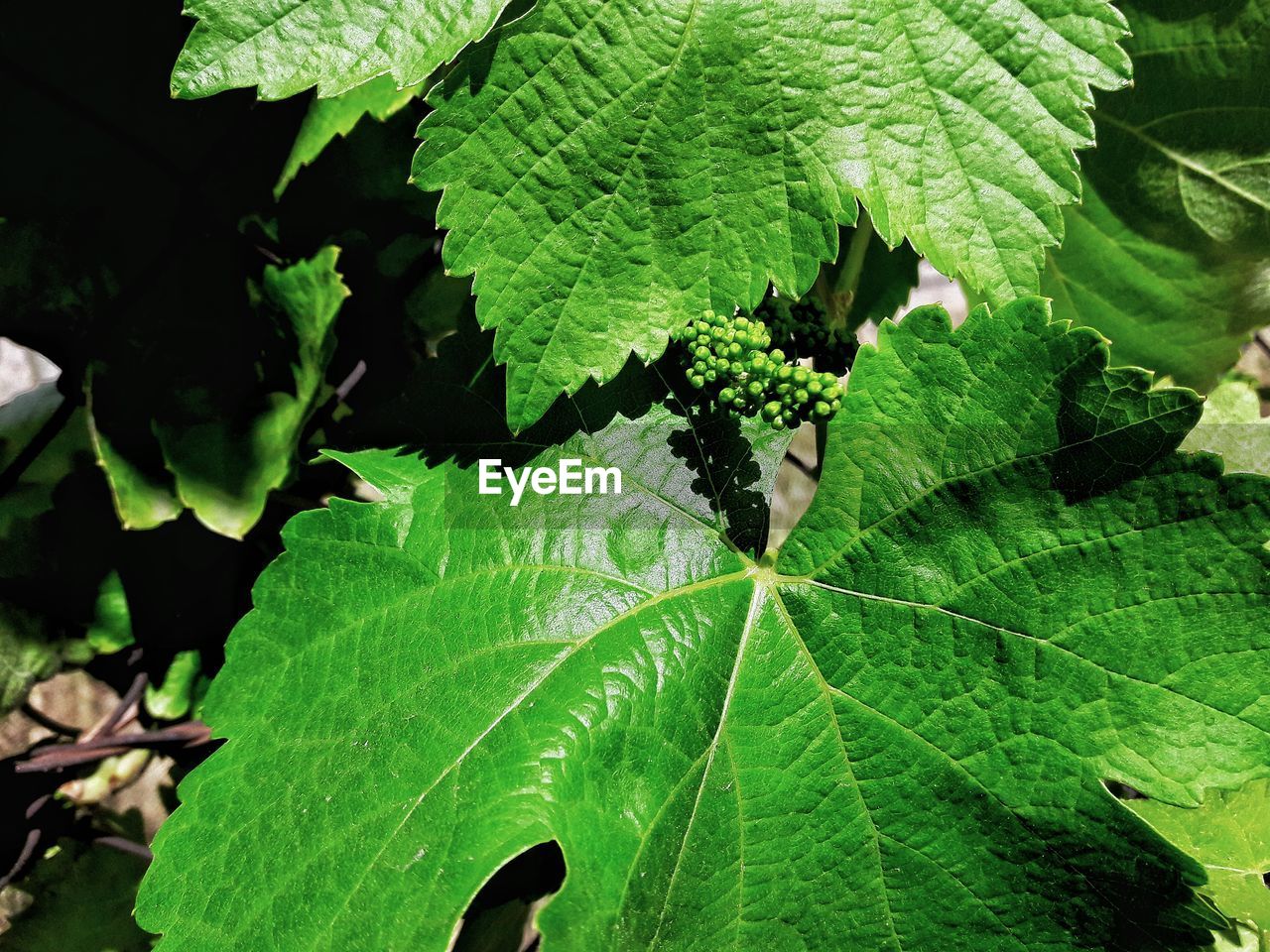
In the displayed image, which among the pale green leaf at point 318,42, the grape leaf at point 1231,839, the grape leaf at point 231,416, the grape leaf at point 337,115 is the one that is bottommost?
the grape leaf at point 1231,839

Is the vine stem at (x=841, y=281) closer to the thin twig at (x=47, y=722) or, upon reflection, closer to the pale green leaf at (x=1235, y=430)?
the pale green leaf at (x=1235, y=430)

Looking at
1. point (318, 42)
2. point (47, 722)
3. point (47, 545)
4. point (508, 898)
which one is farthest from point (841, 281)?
point (47, 722)

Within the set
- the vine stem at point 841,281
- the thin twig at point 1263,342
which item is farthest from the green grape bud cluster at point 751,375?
the thin twig at point 1263,342

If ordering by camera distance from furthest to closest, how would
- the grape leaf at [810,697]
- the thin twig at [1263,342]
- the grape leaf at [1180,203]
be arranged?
the thin twig at [1263,342], the grape leaf at [1180,203], the grape leaf at [810,697]

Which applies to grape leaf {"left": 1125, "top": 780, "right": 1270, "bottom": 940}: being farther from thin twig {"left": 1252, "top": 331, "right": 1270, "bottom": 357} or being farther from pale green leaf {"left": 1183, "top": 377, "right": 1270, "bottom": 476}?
thin twig {"left": 1252, "top": 331, "right": 1270, "bottom": 357}

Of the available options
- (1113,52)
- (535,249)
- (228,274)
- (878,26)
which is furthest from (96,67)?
(1113,52)

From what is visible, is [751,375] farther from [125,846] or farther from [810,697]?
[125,846]

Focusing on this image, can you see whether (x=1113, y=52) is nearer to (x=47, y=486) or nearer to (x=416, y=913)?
Result: (x=416, y=913)

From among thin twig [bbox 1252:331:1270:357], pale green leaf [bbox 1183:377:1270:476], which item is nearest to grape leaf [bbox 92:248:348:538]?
pale green leaf [bbox 1183:377:1270:476]
